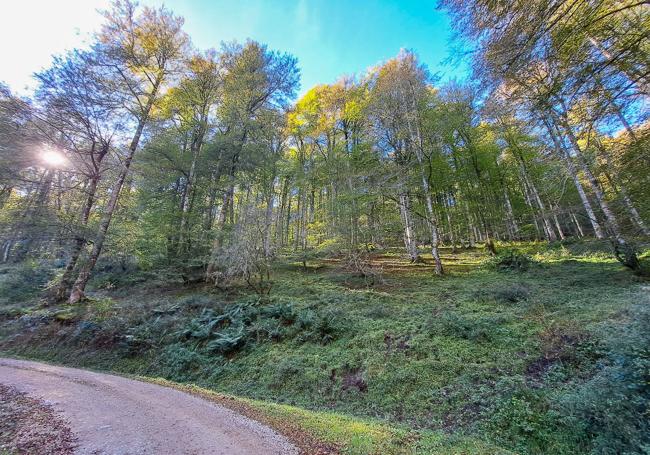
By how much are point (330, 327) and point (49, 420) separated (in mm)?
5659

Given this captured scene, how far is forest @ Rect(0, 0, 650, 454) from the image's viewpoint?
372 centimetres

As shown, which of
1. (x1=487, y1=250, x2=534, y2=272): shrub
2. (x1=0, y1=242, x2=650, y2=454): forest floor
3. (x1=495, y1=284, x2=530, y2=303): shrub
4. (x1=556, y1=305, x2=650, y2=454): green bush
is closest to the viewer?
(x1=556, y1=305, x2=650, y2=454): green bush

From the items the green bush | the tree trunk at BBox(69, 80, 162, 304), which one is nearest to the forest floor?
the green bush

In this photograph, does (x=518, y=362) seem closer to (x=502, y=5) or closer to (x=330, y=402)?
(x=330, y=402)

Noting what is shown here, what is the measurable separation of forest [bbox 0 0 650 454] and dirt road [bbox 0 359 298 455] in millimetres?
1019

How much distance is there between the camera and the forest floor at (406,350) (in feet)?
11.9

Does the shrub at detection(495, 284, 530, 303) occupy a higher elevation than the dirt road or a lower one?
higher

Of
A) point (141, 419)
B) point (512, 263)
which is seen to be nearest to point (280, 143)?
point (512, 263)

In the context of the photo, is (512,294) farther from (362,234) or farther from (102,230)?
(102,230)

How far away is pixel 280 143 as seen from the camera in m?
20.0

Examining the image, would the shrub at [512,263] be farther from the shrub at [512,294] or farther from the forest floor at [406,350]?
the shrub at [512,294]

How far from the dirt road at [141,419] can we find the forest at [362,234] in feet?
3.34

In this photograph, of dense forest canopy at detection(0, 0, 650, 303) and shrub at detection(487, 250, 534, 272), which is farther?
shrub at detection(487, 250, 534, 272)

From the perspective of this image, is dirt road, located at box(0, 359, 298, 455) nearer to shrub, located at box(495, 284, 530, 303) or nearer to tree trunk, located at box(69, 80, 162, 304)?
tree trunk, located at box(69, 80, 162, 304)
